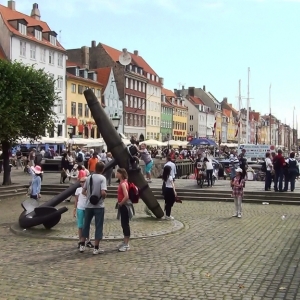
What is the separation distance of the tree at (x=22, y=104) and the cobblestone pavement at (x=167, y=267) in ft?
31.3

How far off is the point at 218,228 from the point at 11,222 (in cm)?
575

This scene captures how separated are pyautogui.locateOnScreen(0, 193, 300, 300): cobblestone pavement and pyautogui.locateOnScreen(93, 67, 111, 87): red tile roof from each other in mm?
61032

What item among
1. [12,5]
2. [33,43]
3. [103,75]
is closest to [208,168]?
[33,43]

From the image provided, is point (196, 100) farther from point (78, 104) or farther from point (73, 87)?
point (73, 87)

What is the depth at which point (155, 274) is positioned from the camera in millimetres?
7918

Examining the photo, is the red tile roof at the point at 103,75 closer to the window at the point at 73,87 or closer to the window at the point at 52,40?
the window at the point at 73,87

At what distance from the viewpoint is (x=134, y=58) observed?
289ft

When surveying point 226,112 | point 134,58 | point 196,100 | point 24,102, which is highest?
point 134,58

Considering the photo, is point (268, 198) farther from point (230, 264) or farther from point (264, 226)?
point (230, 264)

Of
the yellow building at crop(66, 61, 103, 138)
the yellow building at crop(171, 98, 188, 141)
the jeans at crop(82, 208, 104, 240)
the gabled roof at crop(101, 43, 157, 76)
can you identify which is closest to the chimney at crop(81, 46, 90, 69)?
the gabled roof at crop(101, 43, 157, 76)

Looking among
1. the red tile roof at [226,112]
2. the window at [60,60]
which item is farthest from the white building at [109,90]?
the red tile roof at [226,112]

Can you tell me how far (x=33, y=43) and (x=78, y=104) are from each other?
457 inches

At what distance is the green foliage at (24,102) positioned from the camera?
21234 millimetres

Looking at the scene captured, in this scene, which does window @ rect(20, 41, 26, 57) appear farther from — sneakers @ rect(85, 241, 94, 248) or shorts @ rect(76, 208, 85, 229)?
sneakers @ rect(85, 241, 94, 248)
